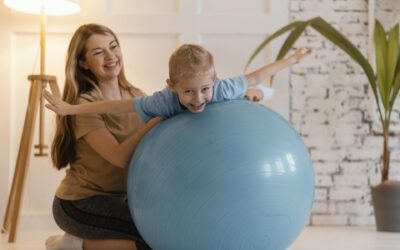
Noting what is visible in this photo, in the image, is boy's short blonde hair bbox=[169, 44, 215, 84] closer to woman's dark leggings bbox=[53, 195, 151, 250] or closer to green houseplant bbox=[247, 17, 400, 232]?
woman's dark leggings bbox=[53, 195, 151, 250]

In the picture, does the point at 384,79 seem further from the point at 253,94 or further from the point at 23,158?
the point at 23,158

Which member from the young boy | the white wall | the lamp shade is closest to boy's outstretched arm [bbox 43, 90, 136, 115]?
the young boy

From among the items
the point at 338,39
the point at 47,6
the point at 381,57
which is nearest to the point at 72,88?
the point at 47,6

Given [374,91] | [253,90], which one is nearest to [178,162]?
[253,90]

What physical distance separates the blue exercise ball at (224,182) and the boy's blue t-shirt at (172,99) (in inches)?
2.5

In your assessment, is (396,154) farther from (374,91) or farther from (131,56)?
(131,56)

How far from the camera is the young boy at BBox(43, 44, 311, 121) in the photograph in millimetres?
1671

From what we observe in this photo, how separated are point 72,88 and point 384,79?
179 cm

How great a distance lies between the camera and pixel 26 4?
3059 mm

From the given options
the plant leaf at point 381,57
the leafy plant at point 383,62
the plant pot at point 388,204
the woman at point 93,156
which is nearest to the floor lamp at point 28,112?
the woman at point 93,156

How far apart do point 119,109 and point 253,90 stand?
1.73 ft

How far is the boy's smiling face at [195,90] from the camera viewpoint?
1667 mm

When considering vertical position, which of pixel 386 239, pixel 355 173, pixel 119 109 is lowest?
pixel 386 239

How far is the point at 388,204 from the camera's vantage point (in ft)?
10.1
